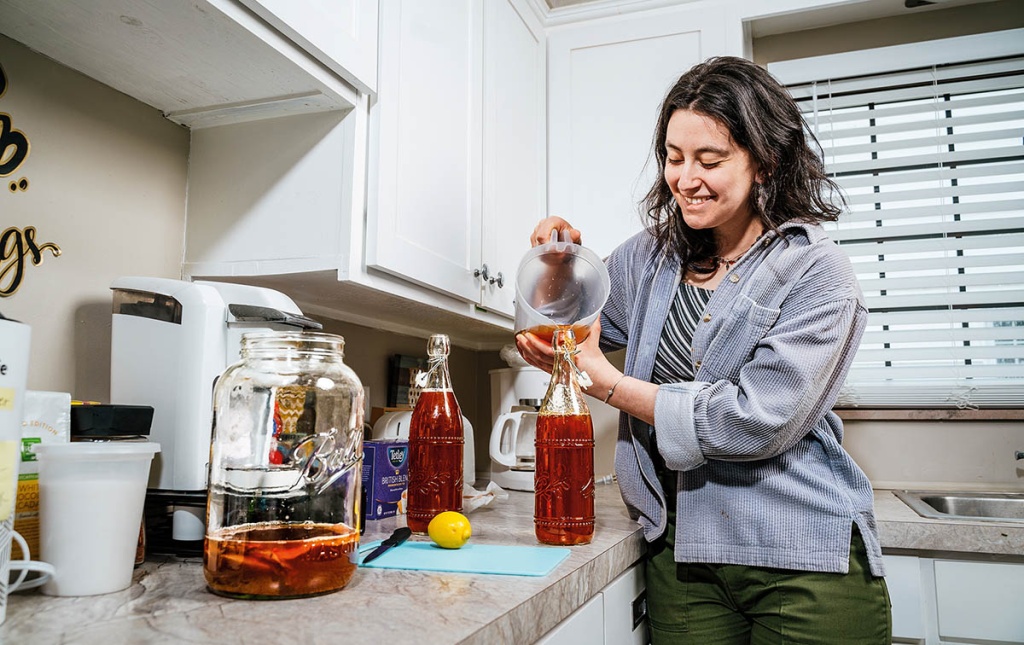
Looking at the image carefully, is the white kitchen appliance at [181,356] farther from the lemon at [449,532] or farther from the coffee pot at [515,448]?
the coffee pot at [515,448]

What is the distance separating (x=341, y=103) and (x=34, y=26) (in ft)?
1.34

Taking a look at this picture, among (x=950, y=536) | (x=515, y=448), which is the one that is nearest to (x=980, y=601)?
(x=950, y=536)

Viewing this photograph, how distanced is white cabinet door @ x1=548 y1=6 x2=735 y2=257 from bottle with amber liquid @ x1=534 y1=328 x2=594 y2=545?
1.02 m

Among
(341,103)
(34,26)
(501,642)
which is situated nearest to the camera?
(501,642)

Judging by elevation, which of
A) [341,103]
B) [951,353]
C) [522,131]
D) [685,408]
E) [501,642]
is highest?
[522,131]

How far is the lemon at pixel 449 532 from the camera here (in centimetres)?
93

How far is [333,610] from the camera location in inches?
25.5

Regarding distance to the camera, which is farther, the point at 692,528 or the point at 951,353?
the point at 951,353

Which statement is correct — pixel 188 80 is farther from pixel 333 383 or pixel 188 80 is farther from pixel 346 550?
pixel 346 550

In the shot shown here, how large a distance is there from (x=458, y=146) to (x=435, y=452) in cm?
69

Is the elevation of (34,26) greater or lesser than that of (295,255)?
greater

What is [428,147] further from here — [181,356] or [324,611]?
[324,611]

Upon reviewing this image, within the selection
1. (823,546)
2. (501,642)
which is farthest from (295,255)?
(823,546)

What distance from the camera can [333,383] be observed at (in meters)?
0.77
